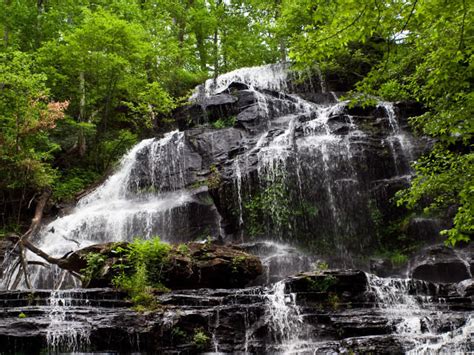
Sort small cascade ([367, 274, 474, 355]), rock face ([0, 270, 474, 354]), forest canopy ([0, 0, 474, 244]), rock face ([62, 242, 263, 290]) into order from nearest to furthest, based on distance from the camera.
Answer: small cascade ([367, 274, 474, 355]) < forest canopy ([0, 0, 474, 244]) < rock face ([0, 270, 474, 354]) < rock face ([62, 242, 263, 290])

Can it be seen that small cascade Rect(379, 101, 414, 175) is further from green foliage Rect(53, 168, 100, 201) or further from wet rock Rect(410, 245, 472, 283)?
green foliage Rect(53, 168, 100, 201)

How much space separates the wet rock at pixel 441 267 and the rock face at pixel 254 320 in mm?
2073

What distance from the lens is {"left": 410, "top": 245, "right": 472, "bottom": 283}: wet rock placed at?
10344 millimetres

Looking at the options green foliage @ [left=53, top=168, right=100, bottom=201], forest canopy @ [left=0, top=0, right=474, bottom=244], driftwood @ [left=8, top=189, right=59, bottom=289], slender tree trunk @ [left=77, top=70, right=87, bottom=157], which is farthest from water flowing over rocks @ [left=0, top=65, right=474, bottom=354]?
slender tree trunk @ [left=77, top=70, right=87, bottom=157]

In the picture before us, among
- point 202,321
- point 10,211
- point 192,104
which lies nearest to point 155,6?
point 192,104

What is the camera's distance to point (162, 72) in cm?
2083

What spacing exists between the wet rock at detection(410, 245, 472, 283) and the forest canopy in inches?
31.8

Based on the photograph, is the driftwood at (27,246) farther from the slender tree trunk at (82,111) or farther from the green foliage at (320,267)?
the green foliage at (320,267)

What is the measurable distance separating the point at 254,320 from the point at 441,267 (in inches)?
232

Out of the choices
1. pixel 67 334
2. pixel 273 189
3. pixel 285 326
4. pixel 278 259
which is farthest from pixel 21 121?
pixel 285 326

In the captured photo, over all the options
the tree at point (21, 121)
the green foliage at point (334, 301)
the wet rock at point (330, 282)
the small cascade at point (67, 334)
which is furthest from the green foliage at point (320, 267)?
the tree at point (21, 121)

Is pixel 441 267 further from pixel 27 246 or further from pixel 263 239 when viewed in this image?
pixel 27 246

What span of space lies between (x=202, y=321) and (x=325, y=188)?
7383mm

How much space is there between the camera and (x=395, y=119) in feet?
49.9
